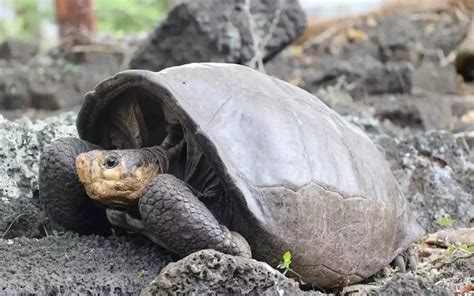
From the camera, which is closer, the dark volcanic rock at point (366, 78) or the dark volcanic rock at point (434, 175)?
the dark volcanic rock at point (434, 175)

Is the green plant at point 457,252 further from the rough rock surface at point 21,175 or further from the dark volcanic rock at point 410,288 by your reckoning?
the rough rock surface at point 21,175

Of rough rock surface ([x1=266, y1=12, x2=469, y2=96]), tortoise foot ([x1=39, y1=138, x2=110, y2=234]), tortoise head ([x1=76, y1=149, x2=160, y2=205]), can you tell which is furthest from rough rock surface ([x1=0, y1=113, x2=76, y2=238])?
rough rock surface ([x1=266, y1=12, x2=469, y2=96])

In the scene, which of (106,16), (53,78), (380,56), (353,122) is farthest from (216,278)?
(106,16)

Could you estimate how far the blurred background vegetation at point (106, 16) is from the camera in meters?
13.9

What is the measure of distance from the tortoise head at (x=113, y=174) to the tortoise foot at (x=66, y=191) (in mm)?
218

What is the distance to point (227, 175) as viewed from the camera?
95.6 inches

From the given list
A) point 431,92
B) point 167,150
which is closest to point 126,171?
point 167,150

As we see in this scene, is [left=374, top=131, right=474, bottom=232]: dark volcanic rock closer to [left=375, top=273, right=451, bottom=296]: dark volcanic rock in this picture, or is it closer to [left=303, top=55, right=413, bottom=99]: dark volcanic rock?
[left=375, top=273, right=451, bottom=296]: dark volcanic rock

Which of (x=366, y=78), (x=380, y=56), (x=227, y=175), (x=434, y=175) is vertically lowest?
(x=380, y=56)

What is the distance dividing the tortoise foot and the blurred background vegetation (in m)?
10.9

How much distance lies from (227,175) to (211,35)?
3.67 meters

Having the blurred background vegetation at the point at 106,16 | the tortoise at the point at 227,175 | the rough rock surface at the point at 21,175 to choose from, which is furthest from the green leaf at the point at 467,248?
the blurred background vegetation at the point at 106,16

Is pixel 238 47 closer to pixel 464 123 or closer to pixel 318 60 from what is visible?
pixel 464 123

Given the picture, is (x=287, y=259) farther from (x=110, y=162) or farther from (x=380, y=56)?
(x=380, y=56)
